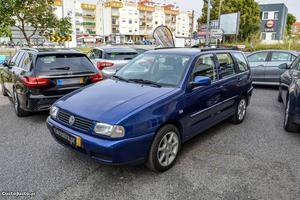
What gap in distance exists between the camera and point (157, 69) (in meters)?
3.97

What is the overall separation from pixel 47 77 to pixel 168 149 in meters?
3.10

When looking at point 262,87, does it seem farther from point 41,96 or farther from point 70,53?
point 41,96

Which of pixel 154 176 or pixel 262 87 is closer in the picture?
pixel 154 176

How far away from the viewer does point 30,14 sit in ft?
34.0

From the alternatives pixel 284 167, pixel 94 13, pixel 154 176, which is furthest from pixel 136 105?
pixel 94 13

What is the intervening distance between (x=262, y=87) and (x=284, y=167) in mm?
7283

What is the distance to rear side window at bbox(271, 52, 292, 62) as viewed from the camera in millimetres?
9125

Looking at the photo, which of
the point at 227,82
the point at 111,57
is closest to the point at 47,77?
the point at 227,82

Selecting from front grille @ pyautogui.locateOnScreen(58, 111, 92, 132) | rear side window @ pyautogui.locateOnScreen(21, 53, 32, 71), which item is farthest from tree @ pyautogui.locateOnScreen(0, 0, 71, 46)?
front grille @ pyautogui.locateOnScreen(58, 111, 92, 132)

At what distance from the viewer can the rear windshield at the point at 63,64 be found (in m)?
5.01

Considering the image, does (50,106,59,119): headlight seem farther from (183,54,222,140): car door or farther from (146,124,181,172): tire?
(183,54,222,140): car door

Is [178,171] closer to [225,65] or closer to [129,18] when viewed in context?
[225,65]

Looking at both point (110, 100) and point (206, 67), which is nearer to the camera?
point (110, 100)

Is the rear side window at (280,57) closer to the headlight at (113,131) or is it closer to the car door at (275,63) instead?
the car door at (275,63)
